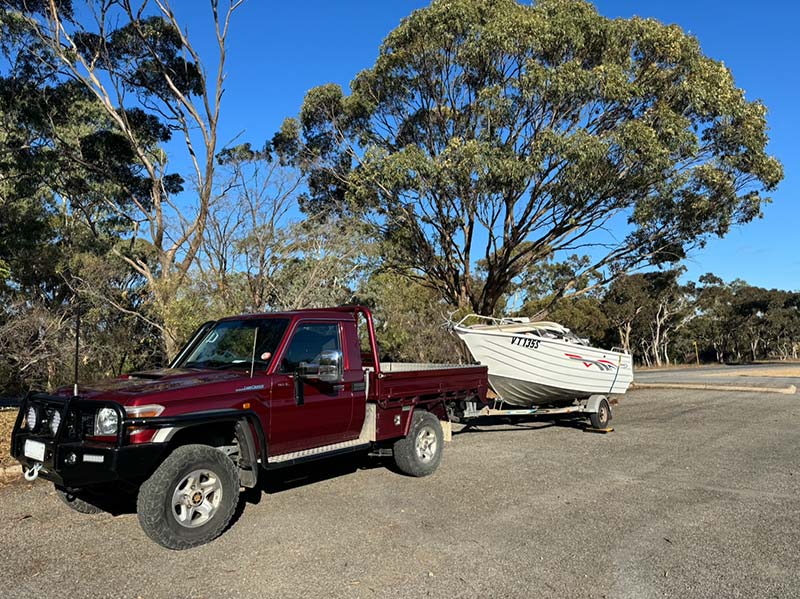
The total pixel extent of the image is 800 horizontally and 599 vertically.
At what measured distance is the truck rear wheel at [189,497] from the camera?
4727 millimetres

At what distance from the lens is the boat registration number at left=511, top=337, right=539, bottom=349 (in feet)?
34.6

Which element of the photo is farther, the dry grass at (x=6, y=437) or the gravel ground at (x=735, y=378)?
the gravel ground at (x=735, y=378)

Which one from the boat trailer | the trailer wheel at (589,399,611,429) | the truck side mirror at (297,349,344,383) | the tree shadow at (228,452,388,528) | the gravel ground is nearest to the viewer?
the truck side mirror at (297,349,344,383)

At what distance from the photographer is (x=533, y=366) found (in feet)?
34.9

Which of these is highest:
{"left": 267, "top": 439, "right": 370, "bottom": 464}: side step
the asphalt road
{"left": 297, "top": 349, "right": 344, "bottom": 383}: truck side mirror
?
{"left": 297, "top": 349, "right": 344, "bottom": 383}: truck side mirror

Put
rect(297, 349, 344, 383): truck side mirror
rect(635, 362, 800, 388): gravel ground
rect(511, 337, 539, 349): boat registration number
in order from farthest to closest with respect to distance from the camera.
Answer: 1. rect(635, 362, 800, 388): gravel ground
2. rect(511, 337, 539, 349): boat registration number
3. rect(297, 349, 344, 383): truck side mirror

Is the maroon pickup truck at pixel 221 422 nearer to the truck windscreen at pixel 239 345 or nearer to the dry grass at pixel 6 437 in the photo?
the truck windscreen at pixel 239 345

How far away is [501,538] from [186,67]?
58.1 ft

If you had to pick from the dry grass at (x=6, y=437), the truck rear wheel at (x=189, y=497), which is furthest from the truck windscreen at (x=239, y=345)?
the dry grass at (x=6, y=437)

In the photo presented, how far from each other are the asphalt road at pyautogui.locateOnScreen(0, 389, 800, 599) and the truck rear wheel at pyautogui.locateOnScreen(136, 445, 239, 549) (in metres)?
0.15

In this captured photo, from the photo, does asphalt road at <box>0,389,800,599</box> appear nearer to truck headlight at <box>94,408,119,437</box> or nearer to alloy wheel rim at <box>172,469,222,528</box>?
alloy wheel rim at <box>172,469,222,528</box>

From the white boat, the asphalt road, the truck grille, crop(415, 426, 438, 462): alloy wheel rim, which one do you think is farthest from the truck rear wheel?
the white boat

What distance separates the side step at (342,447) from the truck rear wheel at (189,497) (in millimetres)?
578

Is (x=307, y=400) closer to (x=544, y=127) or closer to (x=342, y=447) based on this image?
(x=342, y=447)
